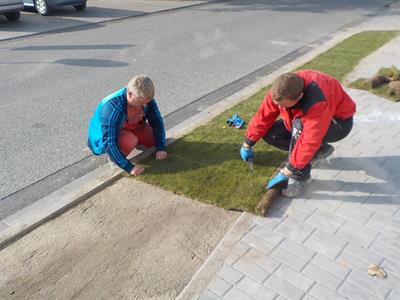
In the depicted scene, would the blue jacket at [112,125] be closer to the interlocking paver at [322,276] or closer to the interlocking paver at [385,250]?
the interlocking paver at [322,276]

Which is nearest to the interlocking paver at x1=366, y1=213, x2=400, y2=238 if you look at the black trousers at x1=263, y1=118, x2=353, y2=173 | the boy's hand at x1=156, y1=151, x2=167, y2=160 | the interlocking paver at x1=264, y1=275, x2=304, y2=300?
the black trousers at x1=263, y1=118, x2=353, y2=173

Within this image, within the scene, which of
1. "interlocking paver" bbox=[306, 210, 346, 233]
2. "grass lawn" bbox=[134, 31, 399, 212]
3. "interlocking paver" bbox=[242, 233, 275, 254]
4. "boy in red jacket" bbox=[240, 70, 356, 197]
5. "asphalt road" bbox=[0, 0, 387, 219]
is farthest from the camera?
"asphalt road" bbox=[0, 0, 387, 219]

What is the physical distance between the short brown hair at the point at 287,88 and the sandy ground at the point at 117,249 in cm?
103

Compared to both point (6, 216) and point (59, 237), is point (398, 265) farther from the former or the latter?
point (6, 216)

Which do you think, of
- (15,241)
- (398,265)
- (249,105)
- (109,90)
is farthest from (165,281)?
(109,90)

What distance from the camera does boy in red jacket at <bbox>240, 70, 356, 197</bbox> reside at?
3236mm

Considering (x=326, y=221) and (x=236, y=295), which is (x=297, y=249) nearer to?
(x=326, y=221)

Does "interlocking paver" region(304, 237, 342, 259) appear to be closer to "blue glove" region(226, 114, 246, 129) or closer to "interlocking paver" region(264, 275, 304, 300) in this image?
"interlocking paver" region(264, 275, 304, 300)

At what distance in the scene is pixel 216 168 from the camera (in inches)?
164

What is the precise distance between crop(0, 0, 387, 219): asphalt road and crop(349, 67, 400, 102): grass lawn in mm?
1836

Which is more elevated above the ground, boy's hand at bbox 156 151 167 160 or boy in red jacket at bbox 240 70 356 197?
boy in red jacket at bbox 240 70 356 197

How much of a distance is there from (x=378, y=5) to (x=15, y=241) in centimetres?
1529

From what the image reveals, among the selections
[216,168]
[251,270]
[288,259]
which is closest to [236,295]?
[251,270]

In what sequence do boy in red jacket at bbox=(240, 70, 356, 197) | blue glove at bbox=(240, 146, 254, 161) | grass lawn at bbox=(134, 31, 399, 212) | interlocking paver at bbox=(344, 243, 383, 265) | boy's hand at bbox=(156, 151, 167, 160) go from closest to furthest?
interlocking paver at bbox=(344, 243, 383, 265) → boy in red jacket at bbox=(240, 70, 356, 197) → grass lawn at bbox=(134, 31, 399, 212) → blue glove at bbox=(240, 146, 254, 161) → boy's hand at bbox=(156, 151, 167, 160)
